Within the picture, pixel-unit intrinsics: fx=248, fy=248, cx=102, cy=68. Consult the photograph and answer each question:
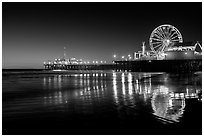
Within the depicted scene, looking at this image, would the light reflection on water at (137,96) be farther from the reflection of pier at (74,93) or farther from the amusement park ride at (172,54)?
the amusement park ride at (172,54)

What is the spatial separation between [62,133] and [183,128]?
3187 mm

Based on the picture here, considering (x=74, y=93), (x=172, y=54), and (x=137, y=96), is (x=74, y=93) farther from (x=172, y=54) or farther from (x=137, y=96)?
(x=172, y=54)

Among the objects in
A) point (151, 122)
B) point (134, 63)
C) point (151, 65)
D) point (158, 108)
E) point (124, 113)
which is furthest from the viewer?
point (134, 63)

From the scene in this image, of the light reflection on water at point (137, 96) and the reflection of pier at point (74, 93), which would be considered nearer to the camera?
the light reflection on water at point (137, 96)

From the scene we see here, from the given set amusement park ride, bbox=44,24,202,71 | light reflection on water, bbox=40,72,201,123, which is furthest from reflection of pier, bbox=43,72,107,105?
amusement park ride, bbox=44,24,202,71

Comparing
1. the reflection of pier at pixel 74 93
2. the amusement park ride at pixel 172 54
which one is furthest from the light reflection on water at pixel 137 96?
the amusement park ride at pixel 172 54

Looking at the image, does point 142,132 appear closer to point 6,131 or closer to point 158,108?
point 158,108

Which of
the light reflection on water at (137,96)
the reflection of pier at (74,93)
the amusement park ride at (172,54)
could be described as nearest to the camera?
the light reflection on water at (137,96)

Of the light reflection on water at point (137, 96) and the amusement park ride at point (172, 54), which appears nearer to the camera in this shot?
the light reflection on water at point (137, 96)

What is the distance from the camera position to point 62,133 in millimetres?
6480

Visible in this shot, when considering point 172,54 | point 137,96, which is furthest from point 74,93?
point 172,54

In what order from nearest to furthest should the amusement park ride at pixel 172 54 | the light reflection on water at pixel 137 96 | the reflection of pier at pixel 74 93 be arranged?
1. the light reflection on water at pixel 137 96
2. the reflection of pier at pixel 74 93
3. the amusement park ride at pixel 172 54

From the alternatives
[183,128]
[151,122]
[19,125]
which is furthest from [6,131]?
[183,128]

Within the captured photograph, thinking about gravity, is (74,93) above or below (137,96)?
below
